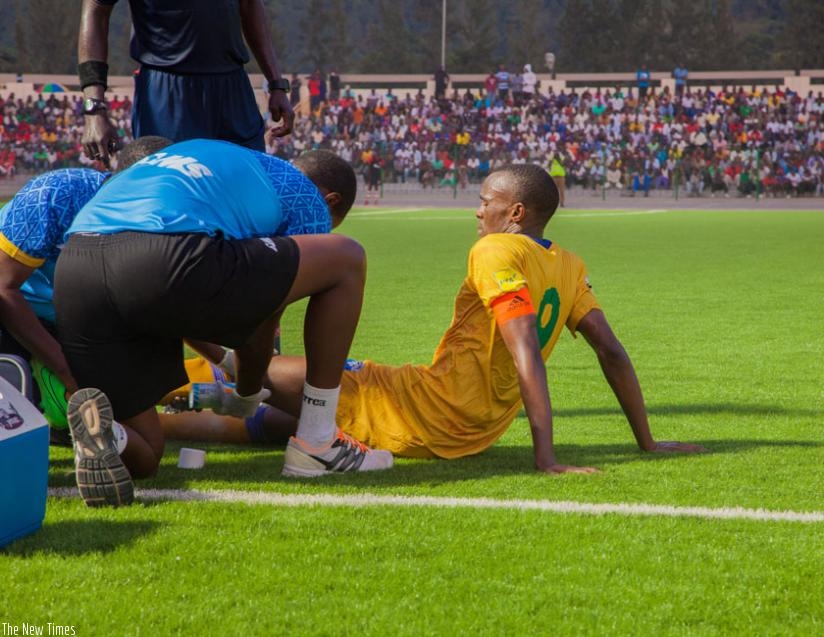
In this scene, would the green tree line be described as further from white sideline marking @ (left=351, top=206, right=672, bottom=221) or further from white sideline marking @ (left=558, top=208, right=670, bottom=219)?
white sideline marking @ (left=558, top=208, right=670, bottom=219)

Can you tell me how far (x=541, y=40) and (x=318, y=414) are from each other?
125 metres

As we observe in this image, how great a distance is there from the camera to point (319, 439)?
437 cm

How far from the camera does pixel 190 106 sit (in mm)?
5465

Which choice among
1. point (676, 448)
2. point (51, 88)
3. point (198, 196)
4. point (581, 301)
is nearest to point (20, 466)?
point (198, 196)

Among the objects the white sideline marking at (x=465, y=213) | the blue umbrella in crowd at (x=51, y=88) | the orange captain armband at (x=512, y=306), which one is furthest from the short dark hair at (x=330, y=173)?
the blue umbrella in crowd at (x=51, y=88)

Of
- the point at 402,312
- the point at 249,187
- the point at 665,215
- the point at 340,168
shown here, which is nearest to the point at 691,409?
the point at 340,168

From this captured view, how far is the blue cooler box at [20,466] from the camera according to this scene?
331 cm

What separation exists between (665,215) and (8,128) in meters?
31.3

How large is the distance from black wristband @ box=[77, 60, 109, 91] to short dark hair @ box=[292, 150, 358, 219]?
42.8 inches

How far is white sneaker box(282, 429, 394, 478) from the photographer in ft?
14.2

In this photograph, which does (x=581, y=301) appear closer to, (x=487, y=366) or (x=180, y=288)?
(x=487, y=366)

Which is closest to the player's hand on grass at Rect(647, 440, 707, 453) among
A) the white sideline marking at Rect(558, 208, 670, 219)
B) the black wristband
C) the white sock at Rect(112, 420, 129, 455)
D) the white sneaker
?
the white sneaker

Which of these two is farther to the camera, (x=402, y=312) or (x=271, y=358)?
(x=402, y=312)

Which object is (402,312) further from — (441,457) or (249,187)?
(249,187)
